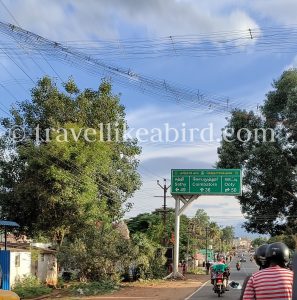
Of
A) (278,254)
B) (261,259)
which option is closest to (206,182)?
(261,259)

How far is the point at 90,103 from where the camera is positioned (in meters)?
30.5

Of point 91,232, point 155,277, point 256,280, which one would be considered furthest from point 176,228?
point 256,280

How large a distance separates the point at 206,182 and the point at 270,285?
29.1 m

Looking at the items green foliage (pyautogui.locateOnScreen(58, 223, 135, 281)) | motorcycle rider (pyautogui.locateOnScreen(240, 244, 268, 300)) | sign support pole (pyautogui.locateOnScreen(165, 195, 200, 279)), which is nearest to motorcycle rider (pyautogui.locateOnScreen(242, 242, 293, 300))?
motorcycle rider (pyautogui.locateOnScreen(240, 244, 268, 300))

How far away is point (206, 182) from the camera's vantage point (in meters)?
33.7

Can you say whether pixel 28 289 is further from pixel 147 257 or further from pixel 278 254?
pixel 278 254

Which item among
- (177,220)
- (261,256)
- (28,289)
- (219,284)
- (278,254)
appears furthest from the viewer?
(177,220)

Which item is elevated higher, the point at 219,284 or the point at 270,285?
the point at 270,285

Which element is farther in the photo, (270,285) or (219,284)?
(219,284)

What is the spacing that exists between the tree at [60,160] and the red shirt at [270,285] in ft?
73.2

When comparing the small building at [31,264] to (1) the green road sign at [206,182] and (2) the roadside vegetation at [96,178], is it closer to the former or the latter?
(2) the roadside vegetation at [96,178]

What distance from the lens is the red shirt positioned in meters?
4.60

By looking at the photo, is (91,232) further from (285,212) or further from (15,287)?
(285,212)

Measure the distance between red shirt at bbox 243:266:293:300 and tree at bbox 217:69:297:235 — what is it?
26.0 meters
